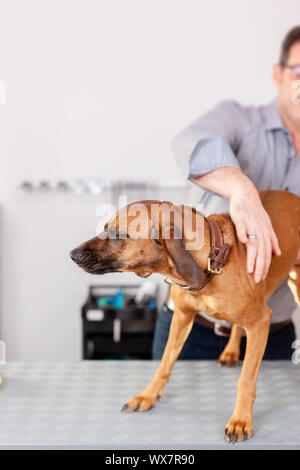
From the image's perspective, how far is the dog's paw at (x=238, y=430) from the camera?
80 centimetres

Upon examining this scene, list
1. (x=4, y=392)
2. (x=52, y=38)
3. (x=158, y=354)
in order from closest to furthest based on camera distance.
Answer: (x=4, y=392)
(x=158, y=354)
(x=52, y=38)

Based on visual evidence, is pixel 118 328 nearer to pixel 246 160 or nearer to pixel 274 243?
pixel 246 160

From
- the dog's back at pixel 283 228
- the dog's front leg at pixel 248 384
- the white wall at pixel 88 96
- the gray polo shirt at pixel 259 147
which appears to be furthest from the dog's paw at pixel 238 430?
the white wall at pixel 88 96

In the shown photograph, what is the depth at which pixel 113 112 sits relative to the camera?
8.79 feet

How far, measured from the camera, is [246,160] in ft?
4.20

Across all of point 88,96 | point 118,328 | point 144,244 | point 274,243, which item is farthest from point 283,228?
point 88,96

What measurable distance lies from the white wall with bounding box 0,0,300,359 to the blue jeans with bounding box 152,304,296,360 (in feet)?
4.30

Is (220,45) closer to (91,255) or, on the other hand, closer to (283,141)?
(283,141)

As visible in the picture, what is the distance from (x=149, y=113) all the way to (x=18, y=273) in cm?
110

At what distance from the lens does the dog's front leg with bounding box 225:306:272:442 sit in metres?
0.82

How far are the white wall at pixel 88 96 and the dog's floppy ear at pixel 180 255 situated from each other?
1.91 metres

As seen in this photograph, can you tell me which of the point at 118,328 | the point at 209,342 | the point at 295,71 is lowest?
the point at 118,328

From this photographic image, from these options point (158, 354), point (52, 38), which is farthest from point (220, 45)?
point (158, 354)

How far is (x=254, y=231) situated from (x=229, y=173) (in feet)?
0.48
